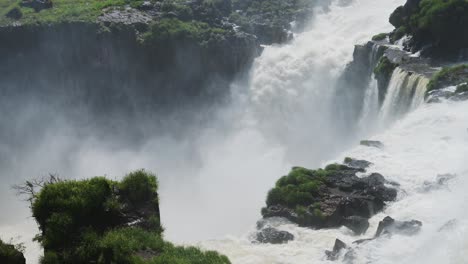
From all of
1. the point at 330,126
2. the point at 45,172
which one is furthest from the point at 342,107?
the point at 45,172

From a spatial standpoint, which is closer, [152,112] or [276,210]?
[276,210]

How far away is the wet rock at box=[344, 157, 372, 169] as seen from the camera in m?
36.6

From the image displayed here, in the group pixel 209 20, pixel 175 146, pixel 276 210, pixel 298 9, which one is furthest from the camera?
pixel 298 9

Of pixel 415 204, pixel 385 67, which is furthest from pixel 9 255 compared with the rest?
pixel 385 67

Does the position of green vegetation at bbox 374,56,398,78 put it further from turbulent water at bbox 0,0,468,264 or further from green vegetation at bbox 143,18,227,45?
green vegetation at bbox 143,18,227,45

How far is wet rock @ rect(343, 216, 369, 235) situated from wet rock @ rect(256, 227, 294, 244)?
3731mm

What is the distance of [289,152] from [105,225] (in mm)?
43403

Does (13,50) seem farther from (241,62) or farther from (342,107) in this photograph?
(342,107)

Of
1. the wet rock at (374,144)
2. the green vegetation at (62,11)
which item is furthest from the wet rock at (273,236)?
the green vegetation at (62,11)

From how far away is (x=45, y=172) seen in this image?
6844cm

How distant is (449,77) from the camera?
146ft

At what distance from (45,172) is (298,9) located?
52608mm

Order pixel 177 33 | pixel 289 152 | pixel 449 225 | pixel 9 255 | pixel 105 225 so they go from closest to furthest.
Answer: pixel 9 255
pixel 105 225
pixel 449 225
pixel 289 152
pixel 177 33

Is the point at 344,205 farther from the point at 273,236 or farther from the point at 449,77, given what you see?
the point at 449,77
